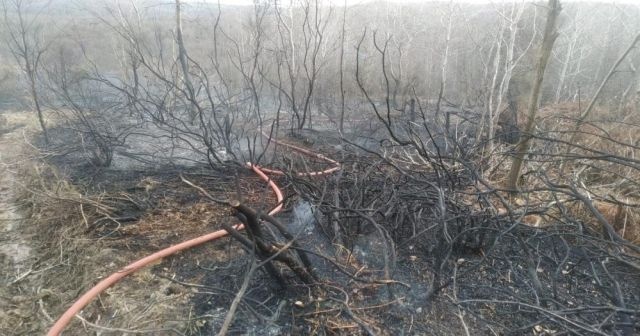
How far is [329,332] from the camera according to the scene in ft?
8.48

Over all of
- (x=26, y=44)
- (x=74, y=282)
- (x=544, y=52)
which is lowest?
(x=74, y=282)

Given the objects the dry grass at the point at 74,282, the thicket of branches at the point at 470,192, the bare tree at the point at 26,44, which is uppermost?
the bare tree at the point at 26,44

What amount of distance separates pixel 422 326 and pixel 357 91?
13.9 metres

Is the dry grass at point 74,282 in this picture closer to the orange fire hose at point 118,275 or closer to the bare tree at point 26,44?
the orange fire hose at point 118,275

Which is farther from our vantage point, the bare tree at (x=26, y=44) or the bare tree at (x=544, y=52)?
the bare tree at (x=26, y=44)

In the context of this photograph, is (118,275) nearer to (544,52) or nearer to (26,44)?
(544,52)

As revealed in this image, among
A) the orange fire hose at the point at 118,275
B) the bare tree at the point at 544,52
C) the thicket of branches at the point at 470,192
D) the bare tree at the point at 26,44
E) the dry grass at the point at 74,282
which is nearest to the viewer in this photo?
the thicket of branches at the point at 470,192

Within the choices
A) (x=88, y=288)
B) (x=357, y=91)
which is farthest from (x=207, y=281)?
(x=357, y=91)

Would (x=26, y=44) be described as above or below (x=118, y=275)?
above

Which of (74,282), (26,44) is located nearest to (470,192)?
(74,282)

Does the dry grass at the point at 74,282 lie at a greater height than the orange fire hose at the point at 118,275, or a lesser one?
lesser

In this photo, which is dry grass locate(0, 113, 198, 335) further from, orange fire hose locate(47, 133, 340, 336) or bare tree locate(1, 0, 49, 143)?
bare tree locate(1, 0, 49, 143)

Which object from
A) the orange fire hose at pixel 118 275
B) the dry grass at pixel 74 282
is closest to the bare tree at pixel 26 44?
the dry grass at pixel 74 282

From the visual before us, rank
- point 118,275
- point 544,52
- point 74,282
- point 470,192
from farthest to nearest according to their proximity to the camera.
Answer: point 470,192, point 544,52, point 74,282, point 118,275
